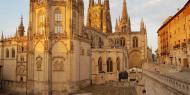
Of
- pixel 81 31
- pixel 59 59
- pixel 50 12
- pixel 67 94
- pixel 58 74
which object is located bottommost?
pixel 67 94

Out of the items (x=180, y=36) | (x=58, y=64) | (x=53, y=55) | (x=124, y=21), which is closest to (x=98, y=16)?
(x=124, y=21)

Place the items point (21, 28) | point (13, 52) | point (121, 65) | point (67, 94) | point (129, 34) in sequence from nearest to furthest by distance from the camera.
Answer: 1. point (67, 94)
2. point (13, 52)
3. point (121, 65)
4. point (21, 28)
5. point (129, 34)

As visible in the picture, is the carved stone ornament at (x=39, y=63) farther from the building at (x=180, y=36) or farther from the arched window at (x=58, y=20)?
the building at (x=180, y=36)

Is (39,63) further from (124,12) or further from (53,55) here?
(124,12)

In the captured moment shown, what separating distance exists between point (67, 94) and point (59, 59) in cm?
746

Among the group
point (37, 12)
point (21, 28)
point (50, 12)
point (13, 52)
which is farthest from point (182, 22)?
point (21, 28)

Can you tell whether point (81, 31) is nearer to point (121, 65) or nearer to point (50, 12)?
point (50, 12)

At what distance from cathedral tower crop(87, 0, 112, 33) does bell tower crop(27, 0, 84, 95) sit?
43.3 meters

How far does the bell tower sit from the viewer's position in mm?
48906

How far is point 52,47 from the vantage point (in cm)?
4950

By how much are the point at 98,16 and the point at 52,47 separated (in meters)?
48.4

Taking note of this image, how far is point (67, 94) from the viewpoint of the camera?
1919 inches

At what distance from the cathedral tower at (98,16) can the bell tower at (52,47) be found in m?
43.3

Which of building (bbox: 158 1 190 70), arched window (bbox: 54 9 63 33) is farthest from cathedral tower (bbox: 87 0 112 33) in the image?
arched window (bbox: 54 9 63 33)
